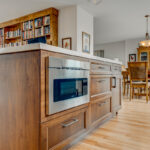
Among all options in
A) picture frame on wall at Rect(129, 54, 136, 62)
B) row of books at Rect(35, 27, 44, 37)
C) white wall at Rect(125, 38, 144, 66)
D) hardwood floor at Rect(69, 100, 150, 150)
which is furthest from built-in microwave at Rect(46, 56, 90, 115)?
white wall at Rect(125, 38, 144, 66)

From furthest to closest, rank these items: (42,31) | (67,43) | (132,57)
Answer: (132,57) → (42,31) → (67,43)

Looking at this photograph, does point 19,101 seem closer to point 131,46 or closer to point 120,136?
point 120,136

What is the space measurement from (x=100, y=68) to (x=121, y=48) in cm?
654

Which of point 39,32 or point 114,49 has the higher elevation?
point 114,49

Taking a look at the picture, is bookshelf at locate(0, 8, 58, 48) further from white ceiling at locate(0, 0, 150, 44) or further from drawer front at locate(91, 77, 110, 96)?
drawer front at locate(91, 77, 110, 96)

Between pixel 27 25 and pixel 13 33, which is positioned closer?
pixel 27 25

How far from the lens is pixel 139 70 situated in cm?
411

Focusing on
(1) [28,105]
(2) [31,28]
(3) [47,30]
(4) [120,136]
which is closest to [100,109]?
(4) [120,136]

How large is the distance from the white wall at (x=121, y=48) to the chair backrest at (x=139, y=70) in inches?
143

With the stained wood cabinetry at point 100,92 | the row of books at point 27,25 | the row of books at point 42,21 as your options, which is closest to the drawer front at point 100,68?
the stained wood cabinetry at point 100,92

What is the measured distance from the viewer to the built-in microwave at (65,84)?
3.77ft

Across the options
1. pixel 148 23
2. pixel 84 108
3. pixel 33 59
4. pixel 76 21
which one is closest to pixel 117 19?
pixel 148 23

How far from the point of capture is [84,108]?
1634mm

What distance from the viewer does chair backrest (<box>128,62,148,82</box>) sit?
4.05 metres
